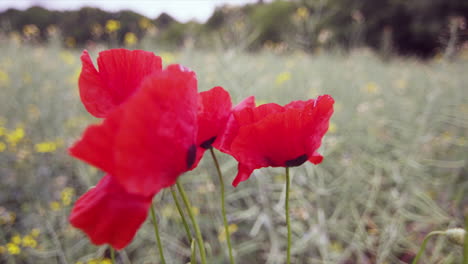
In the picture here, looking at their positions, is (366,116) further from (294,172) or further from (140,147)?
(140,147)

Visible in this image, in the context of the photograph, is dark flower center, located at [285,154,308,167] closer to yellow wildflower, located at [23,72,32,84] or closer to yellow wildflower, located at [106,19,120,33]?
yellow wildflower, located at [106,19,120,33]

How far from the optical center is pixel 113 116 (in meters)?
0.22

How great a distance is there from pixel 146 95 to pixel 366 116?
1.90 meters

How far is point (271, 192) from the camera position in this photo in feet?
4.73

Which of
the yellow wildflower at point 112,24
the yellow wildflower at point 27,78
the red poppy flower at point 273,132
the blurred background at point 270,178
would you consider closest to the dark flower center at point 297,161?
the red poppy flower at point 273,132

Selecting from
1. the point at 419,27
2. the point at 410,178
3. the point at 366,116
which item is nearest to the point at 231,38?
the point at 366,116

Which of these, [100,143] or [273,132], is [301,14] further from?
[100,143]

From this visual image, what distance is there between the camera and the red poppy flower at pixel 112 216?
0.24 meters

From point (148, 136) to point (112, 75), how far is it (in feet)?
0.29

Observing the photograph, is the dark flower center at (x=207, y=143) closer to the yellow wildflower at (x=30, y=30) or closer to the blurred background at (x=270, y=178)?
the blurred background at (x=270, y=178)

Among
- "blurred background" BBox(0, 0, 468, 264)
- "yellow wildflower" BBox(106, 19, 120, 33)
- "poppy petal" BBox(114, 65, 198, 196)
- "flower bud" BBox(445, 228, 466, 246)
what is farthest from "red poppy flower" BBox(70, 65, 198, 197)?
"yellow wildflower" BBox(106, 19, 120, 33)

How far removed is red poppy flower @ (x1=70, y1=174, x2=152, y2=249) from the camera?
0.79 ft

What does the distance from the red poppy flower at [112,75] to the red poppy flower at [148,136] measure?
0.05 metres

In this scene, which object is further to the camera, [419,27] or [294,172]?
[419,27]
